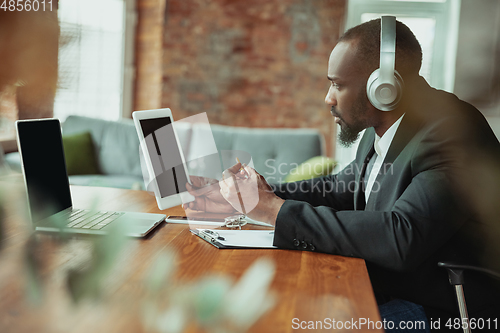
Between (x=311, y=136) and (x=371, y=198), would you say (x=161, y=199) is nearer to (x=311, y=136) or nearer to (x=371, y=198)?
(x=371, y=198)

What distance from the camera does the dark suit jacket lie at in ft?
3.06

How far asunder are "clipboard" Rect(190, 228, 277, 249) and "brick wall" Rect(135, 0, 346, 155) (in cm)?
327

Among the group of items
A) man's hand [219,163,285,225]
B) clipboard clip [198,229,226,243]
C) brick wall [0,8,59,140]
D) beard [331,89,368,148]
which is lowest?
clipboard clip [198,229,226,243]

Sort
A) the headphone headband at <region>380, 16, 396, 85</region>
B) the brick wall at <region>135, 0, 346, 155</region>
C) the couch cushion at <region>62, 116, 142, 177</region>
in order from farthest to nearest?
the brick wall at <region>135, 0, 346, 155</region> < the couch cushion at <region>62, 116, 142, 177</region> < the headphone headband at <region>380, 16, 396, 85</region>

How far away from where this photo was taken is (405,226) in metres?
0.92

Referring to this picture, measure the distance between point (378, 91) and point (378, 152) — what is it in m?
0.30

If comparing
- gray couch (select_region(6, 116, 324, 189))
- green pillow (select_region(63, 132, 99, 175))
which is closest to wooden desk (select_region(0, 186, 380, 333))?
gray couch (select_region(6, 116, 324, 189))

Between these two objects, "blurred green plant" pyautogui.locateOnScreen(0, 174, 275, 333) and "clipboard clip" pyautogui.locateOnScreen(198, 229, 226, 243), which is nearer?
"blurred green plant" pyautogui.locateOnScreen(0, 174, 275, 333)

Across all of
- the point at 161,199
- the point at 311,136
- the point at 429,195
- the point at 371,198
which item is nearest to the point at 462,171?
the point at 429,195

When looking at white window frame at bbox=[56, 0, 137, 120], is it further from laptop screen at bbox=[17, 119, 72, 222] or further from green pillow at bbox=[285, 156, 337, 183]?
laptop screen at bbox=[17, 119, 72, 222]

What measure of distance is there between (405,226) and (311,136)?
239cm

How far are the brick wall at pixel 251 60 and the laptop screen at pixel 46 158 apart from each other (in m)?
3.28

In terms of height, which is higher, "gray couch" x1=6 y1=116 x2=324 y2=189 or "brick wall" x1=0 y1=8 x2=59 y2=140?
"brick wall" x1=0 y1=8 x2=59 y2=140

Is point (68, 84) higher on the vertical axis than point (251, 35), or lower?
lower
